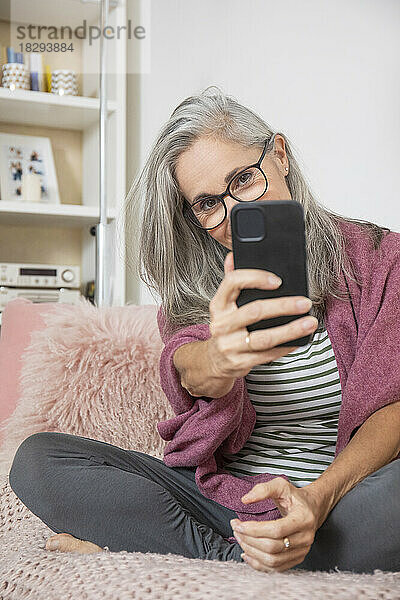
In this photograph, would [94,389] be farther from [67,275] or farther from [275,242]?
[67,275]

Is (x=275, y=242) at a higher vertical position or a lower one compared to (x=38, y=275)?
lower

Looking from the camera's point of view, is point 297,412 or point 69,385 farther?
point 69,385

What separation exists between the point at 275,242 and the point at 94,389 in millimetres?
846

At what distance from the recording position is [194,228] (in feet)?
4.00

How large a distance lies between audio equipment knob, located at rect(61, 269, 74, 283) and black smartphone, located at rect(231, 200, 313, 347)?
2.02 m

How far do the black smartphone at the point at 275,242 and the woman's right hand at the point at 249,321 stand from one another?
0.02 meters

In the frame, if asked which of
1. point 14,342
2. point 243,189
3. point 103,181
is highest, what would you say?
point 103,181

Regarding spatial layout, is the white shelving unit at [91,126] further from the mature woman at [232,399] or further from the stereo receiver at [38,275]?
the mature woman at [232,399]

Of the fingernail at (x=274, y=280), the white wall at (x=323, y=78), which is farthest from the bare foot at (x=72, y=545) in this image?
the white wall at (x=323, y=78)

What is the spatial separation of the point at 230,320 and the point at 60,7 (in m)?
2.35

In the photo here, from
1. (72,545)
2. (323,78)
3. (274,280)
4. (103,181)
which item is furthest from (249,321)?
(103,181)

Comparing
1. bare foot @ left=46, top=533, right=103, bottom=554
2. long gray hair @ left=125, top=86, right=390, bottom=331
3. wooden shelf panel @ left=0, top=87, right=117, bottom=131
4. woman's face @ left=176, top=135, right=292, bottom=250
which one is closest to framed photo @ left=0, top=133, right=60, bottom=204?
wooden shelf panel @ left=0, top=87, right=117, bottom=131

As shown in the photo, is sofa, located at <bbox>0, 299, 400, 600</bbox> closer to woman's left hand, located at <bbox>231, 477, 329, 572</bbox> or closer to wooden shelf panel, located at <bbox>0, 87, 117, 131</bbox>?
woman's left hand, located at <bbox>231, 477, 329, 572</bbox>

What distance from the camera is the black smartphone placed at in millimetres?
773
